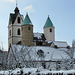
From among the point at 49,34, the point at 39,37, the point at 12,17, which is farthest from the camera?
the point at 12,17

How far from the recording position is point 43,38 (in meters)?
68.2

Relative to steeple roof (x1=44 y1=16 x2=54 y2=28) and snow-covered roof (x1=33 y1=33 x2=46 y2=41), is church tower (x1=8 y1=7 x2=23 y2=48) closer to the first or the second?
snow-covered roof (x1=33 y1=33 x2=46 y2=41)

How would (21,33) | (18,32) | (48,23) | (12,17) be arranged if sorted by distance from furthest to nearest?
(12,17) → (18,32) → (48,23) → (21,33)

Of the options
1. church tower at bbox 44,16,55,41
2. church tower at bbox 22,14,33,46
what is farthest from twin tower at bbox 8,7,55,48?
church tower at bbox 22,14,33,46

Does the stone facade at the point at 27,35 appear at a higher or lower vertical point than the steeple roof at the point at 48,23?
lower

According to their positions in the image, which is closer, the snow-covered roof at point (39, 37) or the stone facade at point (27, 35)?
the stone facade at point (27, 35)

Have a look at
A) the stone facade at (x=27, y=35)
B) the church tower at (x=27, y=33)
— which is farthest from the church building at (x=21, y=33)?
the stone facade at (x=27, y=35)

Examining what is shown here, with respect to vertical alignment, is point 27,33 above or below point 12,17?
below

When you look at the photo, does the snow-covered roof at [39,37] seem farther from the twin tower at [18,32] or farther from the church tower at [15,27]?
the church tower at [15,27]

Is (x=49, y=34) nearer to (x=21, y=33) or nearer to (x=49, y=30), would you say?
(x=49, y=30)

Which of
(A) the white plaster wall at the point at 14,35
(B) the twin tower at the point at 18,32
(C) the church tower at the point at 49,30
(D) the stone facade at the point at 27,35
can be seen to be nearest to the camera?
(D) the stone facade at the point at 27,35

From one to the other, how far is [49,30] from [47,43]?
24.0ft

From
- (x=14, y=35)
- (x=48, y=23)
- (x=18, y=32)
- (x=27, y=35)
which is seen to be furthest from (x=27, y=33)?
(x=18, y=32)

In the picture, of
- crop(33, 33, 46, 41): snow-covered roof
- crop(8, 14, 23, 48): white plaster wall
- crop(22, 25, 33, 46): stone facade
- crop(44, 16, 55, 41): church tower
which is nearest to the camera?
crop(22, 25, 33, 46): stone facade
